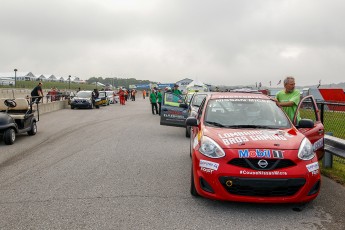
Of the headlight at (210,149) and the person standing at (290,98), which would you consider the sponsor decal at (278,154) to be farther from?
the person standing at (290,98)

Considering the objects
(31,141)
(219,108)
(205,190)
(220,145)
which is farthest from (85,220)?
(31,141)

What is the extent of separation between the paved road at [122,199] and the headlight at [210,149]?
73 centimetres

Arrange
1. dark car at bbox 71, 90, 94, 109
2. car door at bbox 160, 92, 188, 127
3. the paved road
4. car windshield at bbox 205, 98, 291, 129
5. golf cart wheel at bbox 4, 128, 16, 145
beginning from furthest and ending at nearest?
dark car at bbox 71, 90, 94, 109
car door at bbox 160, 92, 188, 127
golf cart wheel at bbox 4, 128, 16, 145
car windshield at bbox 205, 98, 291, 129
the paved road

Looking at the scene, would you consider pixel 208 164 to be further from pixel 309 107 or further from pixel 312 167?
pixel 309 107

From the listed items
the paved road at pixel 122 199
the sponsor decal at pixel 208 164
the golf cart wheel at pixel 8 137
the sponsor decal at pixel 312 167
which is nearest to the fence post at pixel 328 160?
the paved road at pixel 122 199

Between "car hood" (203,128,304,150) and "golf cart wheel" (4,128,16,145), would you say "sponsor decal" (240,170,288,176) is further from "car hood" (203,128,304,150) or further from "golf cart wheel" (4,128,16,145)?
"golf cart wheel" (4,128,16,145)

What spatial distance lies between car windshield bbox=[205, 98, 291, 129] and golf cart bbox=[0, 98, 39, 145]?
6.54m

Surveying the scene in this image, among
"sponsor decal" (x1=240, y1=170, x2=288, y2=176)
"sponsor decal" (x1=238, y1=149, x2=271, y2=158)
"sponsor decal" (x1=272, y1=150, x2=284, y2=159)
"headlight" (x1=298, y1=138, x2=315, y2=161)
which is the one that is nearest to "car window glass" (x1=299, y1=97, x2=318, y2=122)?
"headlight" (x1=298, y1=138, x2=315, y2=161)

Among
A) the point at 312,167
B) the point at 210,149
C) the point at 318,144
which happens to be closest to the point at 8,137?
the point at 210,149

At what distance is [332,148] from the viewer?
6566 mm

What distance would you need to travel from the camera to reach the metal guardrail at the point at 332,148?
20.4 ft

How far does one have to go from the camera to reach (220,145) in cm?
469

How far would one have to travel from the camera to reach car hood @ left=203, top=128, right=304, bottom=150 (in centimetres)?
462

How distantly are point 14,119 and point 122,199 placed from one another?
7476 mm
